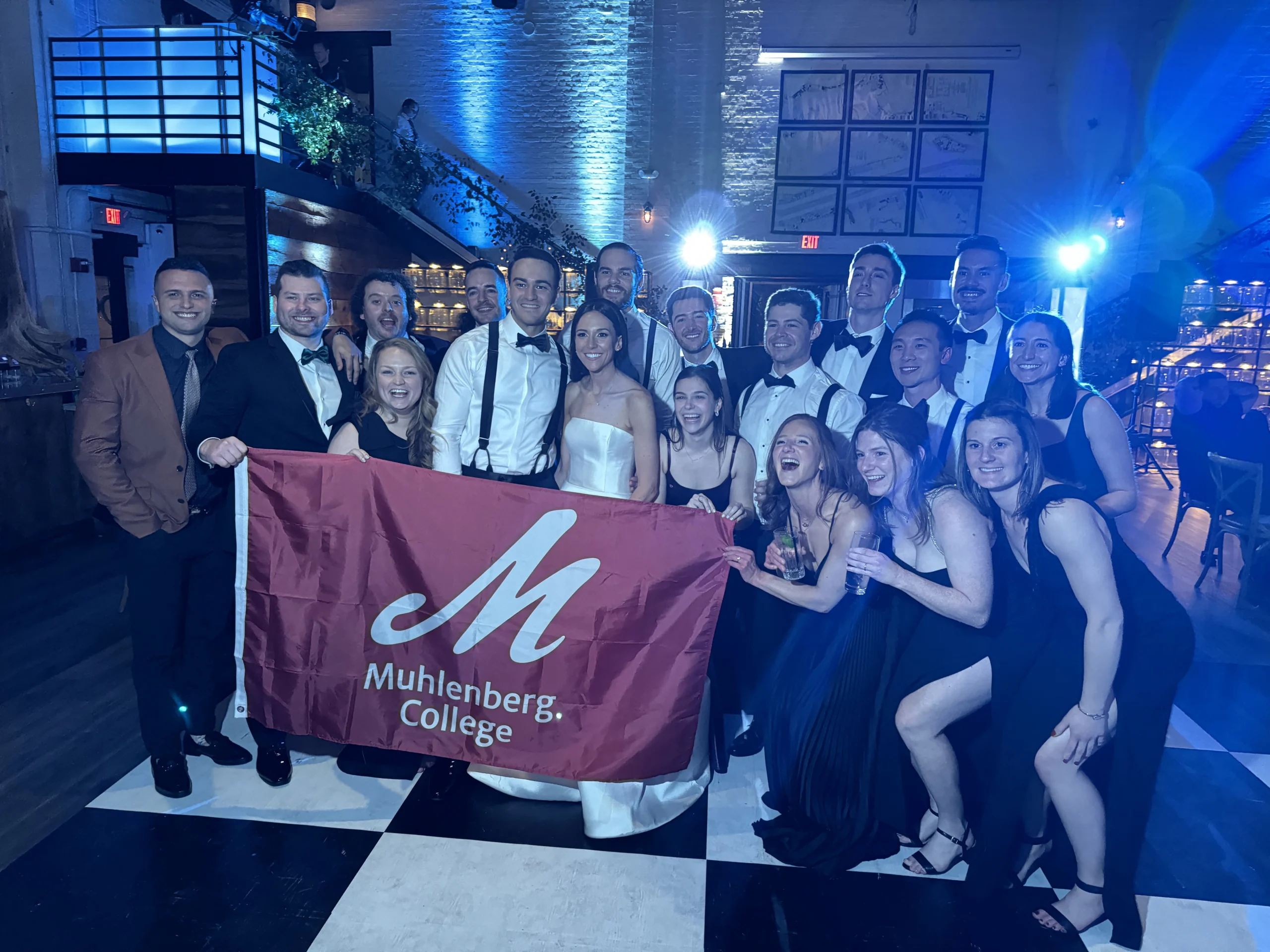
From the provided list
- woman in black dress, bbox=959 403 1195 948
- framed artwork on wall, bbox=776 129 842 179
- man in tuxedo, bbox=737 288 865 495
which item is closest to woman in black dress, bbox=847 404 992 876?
woman in black dress, bbox=959 403 1195 948

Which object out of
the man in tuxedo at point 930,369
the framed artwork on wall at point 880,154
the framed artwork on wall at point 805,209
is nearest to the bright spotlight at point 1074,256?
the framed artwork on wall at point 880,154

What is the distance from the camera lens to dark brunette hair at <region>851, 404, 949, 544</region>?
2174 millimetres

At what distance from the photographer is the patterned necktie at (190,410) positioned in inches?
100

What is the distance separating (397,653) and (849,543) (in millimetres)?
1438

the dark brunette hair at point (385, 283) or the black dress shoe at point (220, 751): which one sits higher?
the dark brunette hair at point (385, 283)

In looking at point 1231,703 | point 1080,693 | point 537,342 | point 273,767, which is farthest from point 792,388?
point 1231,703

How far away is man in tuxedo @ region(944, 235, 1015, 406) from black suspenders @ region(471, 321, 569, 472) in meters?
1.69

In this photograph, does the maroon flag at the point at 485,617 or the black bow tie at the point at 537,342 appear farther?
the black bow tie at the point at 537,342

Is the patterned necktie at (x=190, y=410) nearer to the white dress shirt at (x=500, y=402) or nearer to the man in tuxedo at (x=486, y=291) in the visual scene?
the white dress shirt at (x=500, y=402)

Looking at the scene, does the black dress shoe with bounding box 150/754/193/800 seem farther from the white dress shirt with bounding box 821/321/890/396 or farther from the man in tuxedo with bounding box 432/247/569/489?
the white dress shirt with bounding box 821/321/890/396

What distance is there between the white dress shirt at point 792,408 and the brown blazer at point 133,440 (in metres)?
2.07

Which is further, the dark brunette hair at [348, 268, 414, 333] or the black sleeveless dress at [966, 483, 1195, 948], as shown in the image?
the dark brunette hair at [348, 268, 414, 333]

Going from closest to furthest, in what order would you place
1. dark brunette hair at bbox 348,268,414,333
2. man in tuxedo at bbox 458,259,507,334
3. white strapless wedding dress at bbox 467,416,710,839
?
white strapless wedding dress at bbox 467,416,710,839 → dark brunette hair at bbox 348,268,414,333 → man in tuxedo at bbox 458,259,507,334

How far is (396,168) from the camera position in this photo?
9438mm
